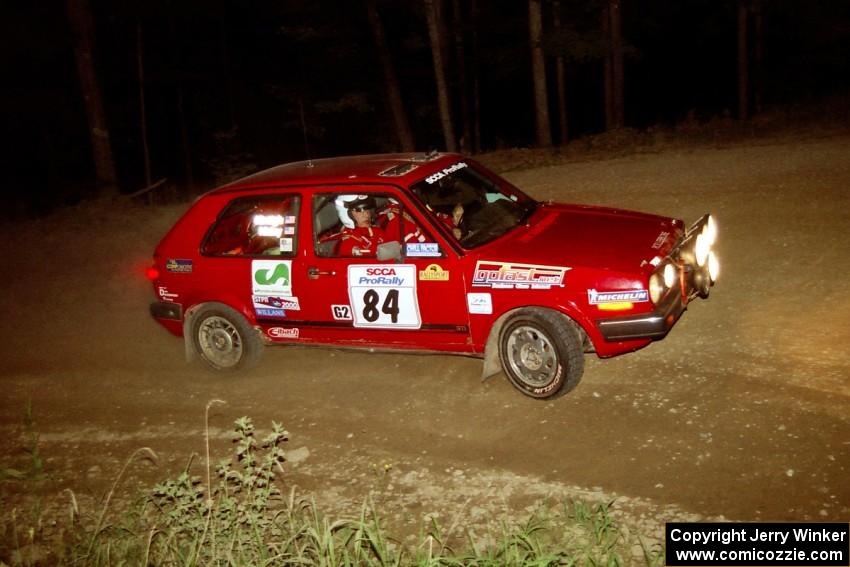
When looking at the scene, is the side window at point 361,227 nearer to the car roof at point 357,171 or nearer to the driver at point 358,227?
the driver at point 358,227

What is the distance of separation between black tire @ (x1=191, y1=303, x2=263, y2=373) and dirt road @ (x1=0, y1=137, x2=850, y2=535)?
17cm

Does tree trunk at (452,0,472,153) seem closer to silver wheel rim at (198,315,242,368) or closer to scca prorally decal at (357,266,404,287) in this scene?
silver wheel rim at (198,315,242,368)

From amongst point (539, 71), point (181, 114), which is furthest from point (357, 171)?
point (181, 114)

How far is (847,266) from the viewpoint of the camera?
745cm

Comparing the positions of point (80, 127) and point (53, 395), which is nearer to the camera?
point (53, 395)

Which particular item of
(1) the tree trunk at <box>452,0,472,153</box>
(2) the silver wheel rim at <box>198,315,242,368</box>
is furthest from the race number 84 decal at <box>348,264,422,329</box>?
(1) the tree trunk at <box>452,0,472,153</box>

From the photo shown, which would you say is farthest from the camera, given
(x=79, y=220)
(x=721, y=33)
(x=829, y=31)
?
(x=721, y=33)

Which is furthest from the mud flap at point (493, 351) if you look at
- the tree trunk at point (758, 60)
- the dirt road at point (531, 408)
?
the tree trunk at point (758, 60)

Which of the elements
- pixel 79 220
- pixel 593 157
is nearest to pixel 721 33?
pixel 593 157

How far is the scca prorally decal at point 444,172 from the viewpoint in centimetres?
644

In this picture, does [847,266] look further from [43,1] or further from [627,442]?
[43,1]

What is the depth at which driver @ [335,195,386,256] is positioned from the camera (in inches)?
252

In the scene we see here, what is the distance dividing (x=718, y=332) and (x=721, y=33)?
33.5m

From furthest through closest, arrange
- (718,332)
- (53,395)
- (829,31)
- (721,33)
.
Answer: (721,33) → (829,31) → (53,395) → (718,332)
